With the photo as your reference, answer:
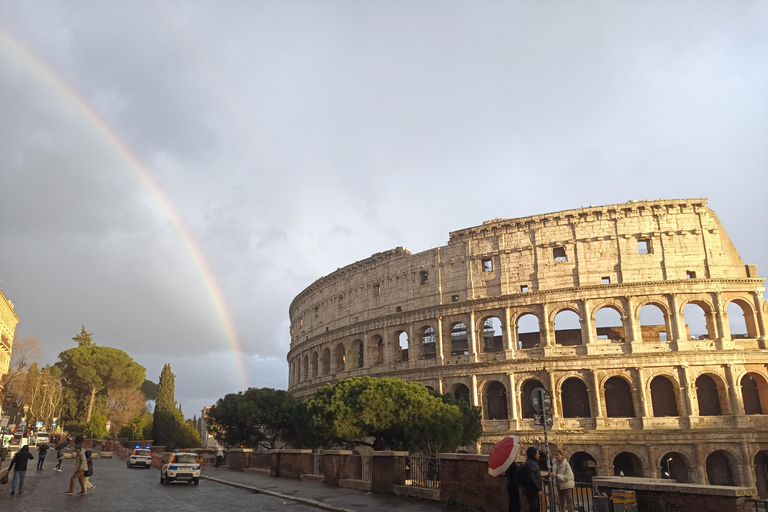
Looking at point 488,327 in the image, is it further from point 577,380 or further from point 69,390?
point 69,390

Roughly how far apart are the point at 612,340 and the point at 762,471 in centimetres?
1119

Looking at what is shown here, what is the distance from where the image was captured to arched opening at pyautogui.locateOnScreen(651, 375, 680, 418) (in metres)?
36.5

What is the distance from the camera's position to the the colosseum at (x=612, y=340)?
34.5 m

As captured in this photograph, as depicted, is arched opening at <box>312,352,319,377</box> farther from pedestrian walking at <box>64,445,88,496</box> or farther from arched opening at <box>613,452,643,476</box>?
pedestrian walking at <box>64,445,88,496</box>

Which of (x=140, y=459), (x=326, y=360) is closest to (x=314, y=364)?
(x=326, y=360)

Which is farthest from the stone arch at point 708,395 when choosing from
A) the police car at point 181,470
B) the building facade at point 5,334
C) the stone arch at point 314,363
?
the building facade at point 5,334

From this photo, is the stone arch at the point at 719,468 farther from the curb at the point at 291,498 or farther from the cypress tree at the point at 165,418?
the cypress tree at the point at 165,418

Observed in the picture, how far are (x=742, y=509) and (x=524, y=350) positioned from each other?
29.4 m

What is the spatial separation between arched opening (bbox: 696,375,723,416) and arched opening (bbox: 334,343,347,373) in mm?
27734

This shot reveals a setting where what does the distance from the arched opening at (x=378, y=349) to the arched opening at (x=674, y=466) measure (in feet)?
72.2

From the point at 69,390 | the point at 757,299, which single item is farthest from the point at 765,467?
the point at 69,390

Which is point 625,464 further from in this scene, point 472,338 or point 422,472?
point 422,472

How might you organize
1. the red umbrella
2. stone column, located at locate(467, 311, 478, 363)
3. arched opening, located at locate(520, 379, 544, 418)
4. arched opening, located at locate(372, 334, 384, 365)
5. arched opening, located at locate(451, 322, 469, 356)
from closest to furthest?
the red umbrella < arched opening, located at locate(520, 379, 544, 418) < stone column, located at locate(467, 311, 478, 363) < arched opening, located at locate(372, 334, 384, 365) < arched opening, located at locate(451, 322, 469, 356)

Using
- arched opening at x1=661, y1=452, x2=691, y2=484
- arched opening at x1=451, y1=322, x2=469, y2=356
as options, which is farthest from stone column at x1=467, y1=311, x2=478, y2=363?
arched opening at x1=661, y1=452, x2=691, y2=484
